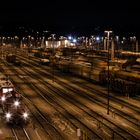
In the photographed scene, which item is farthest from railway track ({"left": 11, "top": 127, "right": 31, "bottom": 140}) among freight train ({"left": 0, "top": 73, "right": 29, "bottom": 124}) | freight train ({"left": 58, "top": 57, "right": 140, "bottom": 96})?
freight train ({"left": 58, "top": 57, "right": 140, "bottom": 96})

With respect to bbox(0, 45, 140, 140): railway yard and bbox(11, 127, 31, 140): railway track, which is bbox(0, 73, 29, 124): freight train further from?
bbox(11, 127, 31, 140): railway track

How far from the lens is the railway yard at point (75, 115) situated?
33406 millimetres

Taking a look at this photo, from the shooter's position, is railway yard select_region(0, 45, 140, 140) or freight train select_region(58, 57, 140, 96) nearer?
railway yard select_region(0, 45, 140, 140)

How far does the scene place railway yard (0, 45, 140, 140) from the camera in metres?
33.4

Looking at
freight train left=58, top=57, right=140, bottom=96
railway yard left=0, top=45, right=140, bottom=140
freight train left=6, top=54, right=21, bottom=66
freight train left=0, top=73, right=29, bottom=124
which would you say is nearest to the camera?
railway yard left=0, top=45, right=140, bottom=140

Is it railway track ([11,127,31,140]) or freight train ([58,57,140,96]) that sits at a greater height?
freight train ([58,57,140,96])

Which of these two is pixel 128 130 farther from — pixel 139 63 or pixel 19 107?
pixel 139 63

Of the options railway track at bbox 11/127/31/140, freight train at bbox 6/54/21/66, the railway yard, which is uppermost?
freight train at bbox 6/54/21/66

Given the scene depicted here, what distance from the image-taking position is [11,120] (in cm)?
3569

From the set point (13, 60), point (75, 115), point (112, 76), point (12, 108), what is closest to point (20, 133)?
point (12, 108)

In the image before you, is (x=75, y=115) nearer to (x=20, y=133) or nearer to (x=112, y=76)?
(x=20, y=133)

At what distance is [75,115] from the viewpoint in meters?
42.5

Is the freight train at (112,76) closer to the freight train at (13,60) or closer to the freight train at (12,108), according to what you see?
the freight train at (12,108)

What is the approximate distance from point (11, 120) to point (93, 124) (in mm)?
8479
